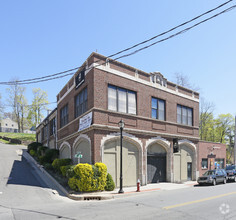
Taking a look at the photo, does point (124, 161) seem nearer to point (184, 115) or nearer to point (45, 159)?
point (184, 115)

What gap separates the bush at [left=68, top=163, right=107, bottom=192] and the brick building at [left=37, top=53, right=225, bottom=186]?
1.32 metres

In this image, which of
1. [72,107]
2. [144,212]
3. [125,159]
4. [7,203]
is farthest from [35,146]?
[144,212]

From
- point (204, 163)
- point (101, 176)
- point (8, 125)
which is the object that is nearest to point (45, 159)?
point (101, 176)

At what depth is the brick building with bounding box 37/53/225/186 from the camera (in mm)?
16500

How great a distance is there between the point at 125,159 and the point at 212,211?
9.05 meters

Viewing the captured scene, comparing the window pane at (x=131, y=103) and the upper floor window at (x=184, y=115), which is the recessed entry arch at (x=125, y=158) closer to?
the window pane at (x=131, y=103)

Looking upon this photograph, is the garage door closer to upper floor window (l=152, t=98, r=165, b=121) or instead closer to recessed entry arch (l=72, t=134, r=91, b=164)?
recessed entry arch (l=72, t=134, r=91, b=164)

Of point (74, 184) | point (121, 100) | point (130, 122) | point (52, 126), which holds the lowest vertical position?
point (74, 184)

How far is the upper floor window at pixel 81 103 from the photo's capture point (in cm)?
1829

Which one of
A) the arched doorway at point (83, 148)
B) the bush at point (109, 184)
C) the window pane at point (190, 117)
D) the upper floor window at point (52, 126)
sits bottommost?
the bush at point (109, 184)

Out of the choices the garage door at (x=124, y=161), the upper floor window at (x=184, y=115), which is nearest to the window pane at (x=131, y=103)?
the garage door at (x=124, y=161)

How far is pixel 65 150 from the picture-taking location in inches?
926

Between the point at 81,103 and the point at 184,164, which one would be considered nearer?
the point at 81,103

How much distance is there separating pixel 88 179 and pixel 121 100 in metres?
6.75
